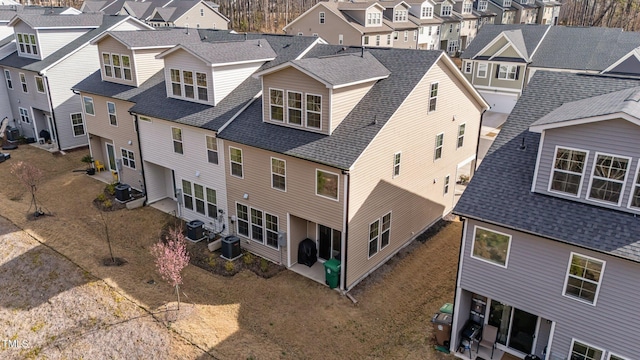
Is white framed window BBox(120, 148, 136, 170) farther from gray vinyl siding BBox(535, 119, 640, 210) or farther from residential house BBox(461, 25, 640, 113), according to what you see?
residential house BBox(461, 25, 640, 113)

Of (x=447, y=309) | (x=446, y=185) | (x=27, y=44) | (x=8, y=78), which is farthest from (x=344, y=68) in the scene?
(x=8, y=78)

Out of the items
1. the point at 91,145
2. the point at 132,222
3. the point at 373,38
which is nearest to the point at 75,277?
the point at 132,222

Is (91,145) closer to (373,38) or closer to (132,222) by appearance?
(132,222)

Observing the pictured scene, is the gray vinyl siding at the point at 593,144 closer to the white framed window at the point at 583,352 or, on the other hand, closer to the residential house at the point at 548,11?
the white framed window at the point at 583,352

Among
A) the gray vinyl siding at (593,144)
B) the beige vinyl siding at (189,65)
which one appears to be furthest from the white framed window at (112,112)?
the gray vinyl siding at (593,144)

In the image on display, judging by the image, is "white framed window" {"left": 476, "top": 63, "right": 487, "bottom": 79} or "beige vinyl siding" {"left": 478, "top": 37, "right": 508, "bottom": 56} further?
"white framed window" {"left": 476, "top": 63, "right": 487, "bottom": 79}

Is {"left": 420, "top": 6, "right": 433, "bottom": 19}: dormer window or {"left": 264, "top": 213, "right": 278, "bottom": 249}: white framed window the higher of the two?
{"left": 420, "top": 6, "right": 433, "bottom": 19}: dormer window

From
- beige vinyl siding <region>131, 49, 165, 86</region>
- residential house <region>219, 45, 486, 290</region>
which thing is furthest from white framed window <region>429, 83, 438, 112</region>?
beige vinyl siding <region>131, 49, 165, 86</region>
